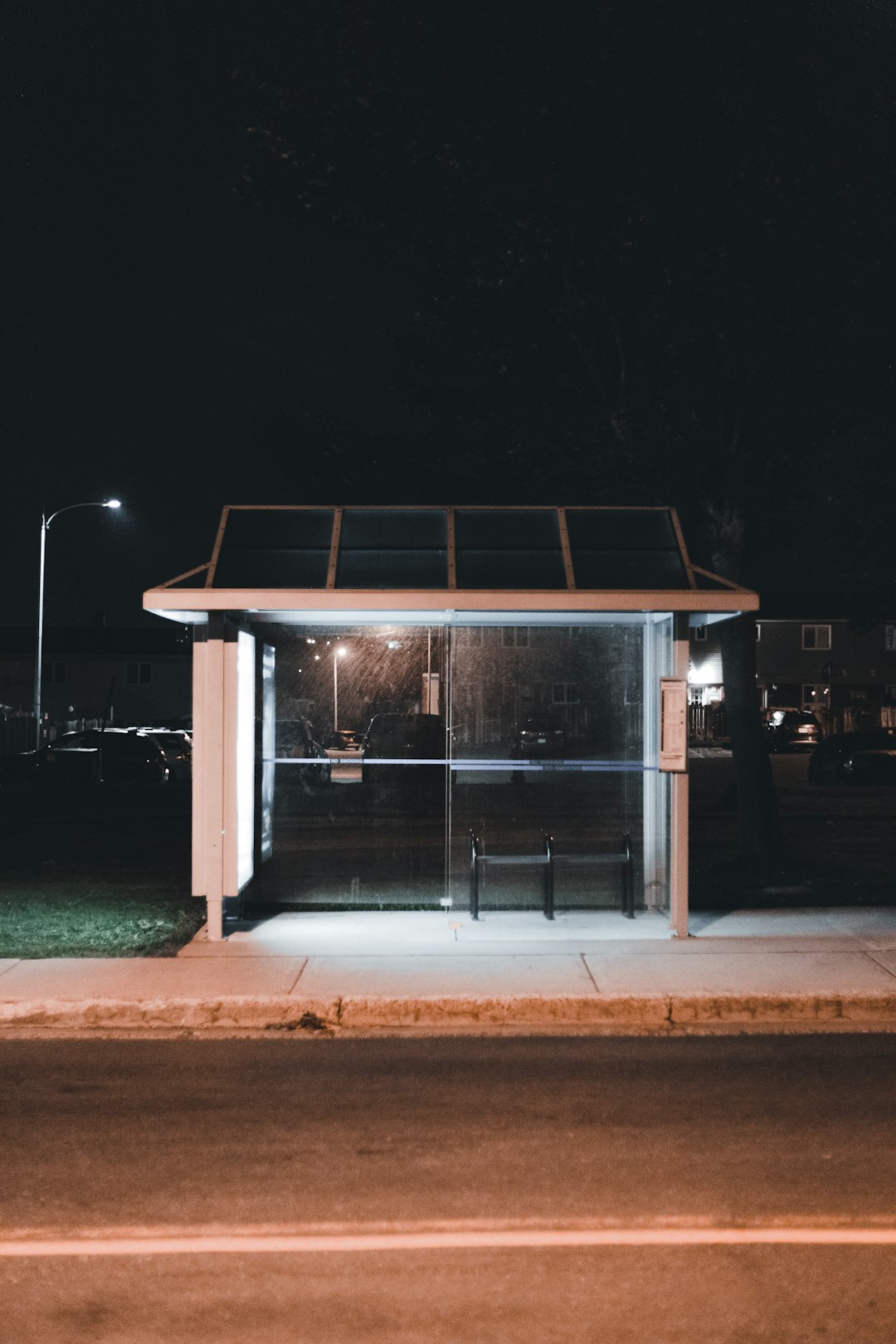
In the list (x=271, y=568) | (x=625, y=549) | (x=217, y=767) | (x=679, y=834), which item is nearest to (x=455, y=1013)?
(x=679, y=834)

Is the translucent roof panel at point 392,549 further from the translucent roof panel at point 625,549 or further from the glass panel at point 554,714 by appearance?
the glass panel at point 554,714

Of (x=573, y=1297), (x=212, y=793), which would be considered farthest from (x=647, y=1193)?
(x=212, y=793)

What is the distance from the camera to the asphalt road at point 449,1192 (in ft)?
13.0

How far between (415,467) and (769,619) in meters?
53.1

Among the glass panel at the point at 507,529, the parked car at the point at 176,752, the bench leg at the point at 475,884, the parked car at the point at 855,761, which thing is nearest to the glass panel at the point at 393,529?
the glass panel at the point at 507,529

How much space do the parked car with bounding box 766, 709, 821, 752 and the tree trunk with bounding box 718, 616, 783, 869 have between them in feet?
121

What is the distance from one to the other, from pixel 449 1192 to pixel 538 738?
25.0 feet

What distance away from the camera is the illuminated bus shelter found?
33.7ft

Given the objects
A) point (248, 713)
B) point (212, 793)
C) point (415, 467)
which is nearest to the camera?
point (212, 793)

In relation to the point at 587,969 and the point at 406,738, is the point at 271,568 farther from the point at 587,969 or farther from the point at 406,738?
the point at 587,969

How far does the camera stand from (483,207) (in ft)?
45.4

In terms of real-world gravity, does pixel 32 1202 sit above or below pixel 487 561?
below

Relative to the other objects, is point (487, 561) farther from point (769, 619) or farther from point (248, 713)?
point (769, 619)

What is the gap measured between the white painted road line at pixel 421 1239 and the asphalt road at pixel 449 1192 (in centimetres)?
1
